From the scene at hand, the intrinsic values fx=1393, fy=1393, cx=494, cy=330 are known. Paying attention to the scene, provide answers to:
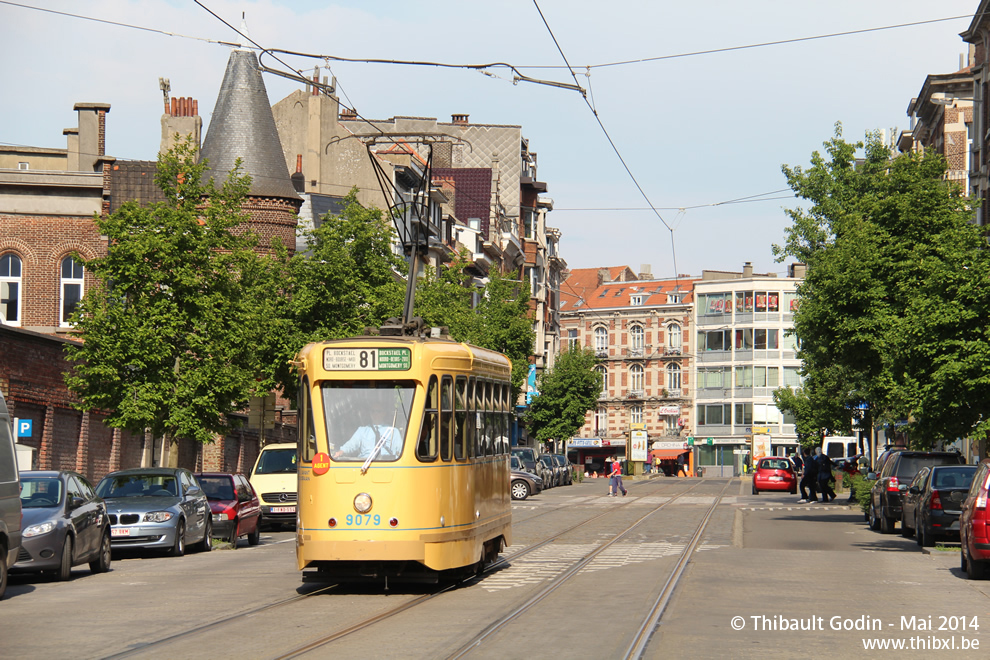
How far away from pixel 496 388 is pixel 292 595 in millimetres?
4333

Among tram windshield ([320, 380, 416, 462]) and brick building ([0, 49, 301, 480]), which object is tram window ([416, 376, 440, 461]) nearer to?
tram windshield ([320, 380, 416, 462])

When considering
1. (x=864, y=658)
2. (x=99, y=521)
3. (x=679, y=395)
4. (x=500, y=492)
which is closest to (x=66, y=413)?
(x=99, y=521)

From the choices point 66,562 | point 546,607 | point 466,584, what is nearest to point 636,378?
point 66,562

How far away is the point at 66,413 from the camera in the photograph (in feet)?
105

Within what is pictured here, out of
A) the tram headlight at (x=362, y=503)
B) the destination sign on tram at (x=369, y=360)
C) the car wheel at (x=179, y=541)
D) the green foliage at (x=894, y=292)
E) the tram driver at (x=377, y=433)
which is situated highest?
the green foliage at (x=894, y=292)

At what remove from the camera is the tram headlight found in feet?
49.6

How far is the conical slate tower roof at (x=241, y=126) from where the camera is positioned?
4594 cm

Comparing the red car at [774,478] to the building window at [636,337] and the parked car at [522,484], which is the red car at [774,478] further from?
the building window at [636,337]

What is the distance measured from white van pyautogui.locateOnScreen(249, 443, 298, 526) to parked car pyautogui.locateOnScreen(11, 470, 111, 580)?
35.9ft

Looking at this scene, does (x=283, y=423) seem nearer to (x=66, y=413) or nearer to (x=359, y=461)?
(x=66, y=413)

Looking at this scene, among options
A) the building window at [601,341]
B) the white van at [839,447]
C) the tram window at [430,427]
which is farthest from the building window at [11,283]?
the building window at [601,341]

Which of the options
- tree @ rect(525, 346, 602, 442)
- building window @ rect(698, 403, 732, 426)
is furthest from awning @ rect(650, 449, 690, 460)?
tree @ rect(525, 346, 602, 442)

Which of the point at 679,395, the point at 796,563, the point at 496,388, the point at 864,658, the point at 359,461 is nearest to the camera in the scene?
the point at 864,658

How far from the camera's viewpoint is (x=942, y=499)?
23594 mm
